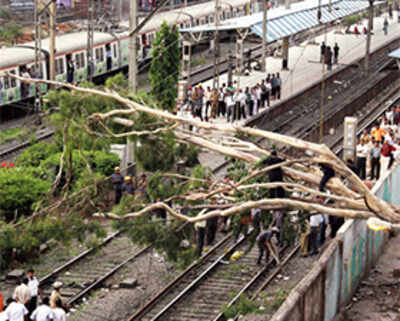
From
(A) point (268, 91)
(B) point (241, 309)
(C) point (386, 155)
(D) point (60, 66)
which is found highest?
(D) point (60, 66)

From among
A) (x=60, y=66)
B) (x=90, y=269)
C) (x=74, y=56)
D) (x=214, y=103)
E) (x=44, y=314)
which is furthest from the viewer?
(x=74, y=56)

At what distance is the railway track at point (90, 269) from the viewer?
18.3 meters

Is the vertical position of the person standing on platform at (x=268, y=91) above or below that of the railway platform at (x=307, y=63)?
above

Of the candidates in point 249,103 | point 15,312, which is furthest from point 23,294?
point 249,103

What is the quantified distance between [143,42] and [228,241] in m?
24.9

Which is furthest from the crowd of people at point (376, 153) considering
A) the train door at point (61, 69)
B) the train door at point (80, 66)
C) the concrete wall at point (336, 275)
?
the train door at point (80, 66)

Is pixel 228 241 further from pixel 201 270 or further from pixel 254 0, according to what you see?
pixel 254 0

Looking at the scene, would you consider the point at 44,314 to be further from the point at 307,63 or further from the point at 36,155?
the point at 307,63

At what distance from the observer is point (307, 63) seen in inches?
1951

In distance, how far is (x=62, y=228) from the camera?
1505 cm

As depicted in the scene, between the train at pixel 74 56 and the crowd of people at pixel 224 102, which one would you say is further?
the train at pixel 74 56

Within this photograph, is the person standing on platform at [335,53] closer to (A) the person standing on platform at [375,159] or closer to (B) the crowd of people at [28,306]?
(A) the person standing on platform at [375,159]

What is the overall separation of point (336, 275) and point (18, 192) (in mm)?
9327

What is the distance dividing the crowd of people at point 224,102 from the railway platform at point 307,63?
17.7 inches
